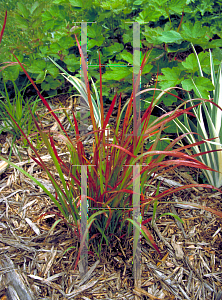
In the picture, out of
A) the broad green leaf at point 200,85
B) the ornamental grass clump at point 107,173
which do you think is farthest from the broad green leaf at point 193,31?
the ornamental grass clump at point 107,173

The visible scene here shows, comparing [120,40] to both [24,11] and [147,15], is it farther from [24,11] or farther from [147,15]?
[24,11]

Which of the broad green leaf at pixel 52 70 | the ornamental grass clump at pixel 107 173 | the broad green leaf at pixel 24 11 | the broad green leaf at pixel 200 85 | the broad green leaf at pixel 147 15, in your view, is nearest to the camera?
the ornamental grass clump at pixel 107 173

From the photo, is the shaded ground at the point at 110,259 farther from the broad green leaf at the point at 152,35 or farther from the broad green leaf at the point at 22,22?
the broad green leaf at the point at 22,22

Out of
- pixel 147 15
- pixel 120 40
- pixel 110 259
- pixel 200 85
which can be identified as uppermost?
pixel 147 15

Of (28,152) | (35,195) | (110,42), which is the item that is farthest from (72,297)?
(110,42)

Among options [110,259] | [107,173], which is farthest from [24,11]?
[110,259]

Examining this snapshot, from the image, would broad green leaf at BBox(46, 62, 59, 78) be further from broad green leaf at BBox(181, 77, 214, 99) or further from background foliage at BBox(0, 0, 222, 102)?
broad green leaf at BBox(181, 77, 214, 99)

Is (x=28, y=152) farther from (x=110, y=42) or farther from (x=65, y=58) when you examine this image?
(x=110, y=42)

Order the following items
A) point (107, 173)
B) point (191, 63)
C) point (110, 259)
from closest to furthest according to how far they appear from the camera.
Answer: point (107, 173) < point (110, 259) < point (191, 63)

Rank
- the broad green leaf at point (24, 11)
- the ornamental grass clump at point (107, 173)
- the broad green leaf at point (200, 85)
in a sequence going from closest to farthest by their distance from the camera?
1. the ornamental grass clump at point (107, 173)
2. the broad green leaf at point (200, 85)
3. the broad green leaf at point (24, 11)

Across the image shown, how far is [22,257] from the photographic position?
1149 mm

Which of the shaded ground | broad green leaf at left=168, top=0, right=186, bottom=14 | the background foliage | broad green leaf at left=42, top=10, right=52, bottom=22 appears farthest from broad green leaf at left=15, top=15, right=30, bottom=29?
the shaded ground

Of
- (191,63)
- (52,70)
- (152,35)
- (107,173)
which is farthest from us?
(52,70)

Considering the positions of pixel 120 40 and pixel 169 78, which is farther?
pixel 120 40
